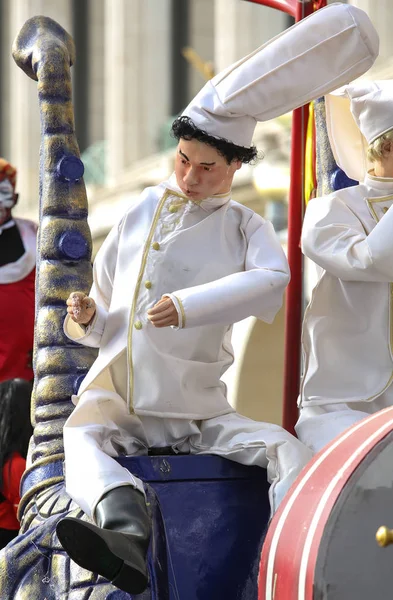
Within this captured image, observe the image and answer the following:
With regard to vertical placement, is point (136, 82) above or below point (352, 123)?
below

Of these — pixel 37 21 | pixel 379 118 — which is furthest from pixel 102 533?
pixel 37 21

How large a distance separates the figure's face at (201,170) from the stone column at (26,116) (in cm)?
1538

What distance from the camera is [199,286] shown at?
2377 mm

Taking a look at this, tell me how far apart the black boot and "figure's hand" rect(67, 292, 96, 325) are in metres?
0.48

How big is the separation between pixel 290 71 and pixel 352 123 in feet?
1.33

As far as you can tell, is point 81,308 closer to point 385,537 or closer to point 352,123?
point 352,123

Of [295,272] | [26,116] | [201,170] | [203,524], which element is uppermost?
[201,170]

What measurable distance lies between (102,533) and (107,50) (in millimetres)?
16437

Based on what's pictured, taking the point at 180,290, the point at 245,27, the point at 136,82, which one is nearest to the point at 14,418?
the point at 180,290

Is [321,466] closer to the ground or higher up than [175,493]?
higher up

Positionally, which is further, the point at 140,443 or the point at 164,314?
the point at 140,443

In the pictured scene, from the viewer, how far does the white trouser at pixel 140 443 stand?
7.38 ft

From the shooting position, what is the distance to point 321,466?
6.41 ft

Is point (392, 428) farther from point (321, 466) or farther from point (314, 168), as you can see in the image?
point (314, 168)
